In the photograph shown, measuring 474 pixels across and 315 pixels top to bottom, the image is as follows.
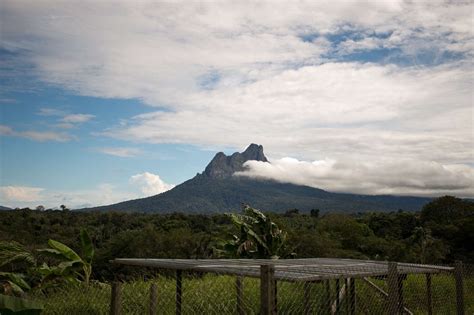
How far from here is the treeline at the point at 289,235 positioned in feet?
103

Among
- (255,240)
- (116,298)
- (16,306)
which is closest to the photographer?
(16,306)

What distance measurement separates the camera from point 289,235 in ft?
86.7

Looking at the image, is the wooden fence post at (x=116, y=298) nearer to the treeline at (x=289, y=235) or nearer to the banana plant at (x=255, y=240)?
the banana plant at (x=255, y=240)

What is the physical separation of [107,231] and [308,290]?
3959cm

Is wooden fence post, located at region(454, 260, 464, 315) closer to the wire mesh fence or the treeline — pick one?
the wire mesh fence

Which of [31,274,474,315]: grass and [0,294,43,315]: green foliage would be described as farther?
[31,274,474,315]: grass

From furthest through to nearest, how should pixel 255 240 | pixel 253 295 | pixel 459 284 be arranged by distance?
1. pixel 255 240
2. pixel 253 295
3. pixel 459 284

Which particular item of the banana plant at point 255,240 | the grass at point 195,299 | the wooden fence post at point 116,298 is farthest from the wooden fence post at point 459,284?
the banana plant at point 255,240

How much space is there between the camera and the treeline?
31297mm

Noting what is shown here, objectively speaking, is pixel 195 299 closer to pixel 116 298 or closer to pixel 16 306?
pixel 116 298

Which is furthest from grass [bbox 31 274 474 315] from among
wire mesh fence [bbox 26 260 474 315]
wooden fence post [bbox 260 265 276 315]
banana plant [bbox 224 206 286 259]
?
wooden fence post [bbox 260 265 276 315]

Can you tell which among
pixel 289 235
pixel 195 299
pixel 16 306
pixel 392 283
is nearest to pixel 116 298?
pixel 16 306

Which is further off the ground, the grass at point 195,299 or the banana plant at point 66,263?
the banana plant at point 66,263

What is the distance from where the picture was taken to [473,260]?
3722 cm
